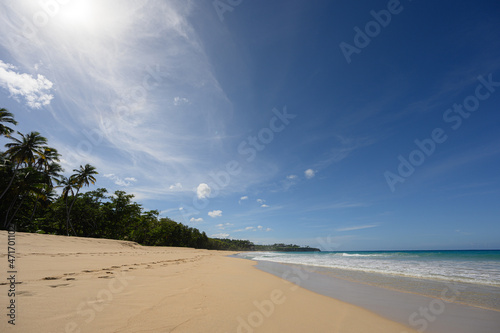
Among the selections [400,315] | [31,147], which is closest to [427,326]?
[400,315]

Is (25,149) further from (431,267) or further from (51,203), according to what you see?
(431,267)

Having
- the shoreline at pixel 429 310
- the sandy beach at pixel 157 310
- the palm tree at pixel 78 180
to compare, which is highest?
the palm tree at pixel 78 180

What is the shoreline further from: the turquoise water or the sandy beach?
the turquoise water

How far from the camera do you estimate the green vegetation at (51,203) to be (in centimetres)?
2853

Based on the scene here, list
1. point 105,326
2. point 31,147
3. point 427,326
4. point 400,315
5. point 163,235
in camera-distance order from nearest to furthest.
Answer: point 105,326 < point 427,326 < point 400,315 < point 31,147 < point 163,235

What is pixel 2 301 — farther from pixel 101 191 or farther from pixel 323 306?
pixel 101 191

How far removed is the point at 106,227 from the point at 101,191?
834 centimetres

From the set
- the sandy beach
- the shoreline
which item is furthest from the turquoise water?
the sandy beach

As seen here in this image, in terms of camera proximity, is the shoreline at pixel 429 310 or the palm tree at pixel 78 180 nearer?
the shoreline at pixel 429 310

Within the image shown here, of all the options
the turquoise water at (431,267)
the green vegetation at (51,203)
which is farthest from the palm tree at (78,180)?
the turquoise water at (431,267)

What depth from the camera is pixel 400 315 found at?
482 cm

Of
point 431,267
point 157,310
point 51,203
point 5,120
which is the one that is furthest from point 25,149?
point 431,267

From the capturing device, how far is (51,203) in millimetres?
40844

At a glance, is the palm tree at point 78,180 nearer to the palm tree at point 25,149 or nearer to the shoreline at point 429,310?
the palm tree at point 25,149
